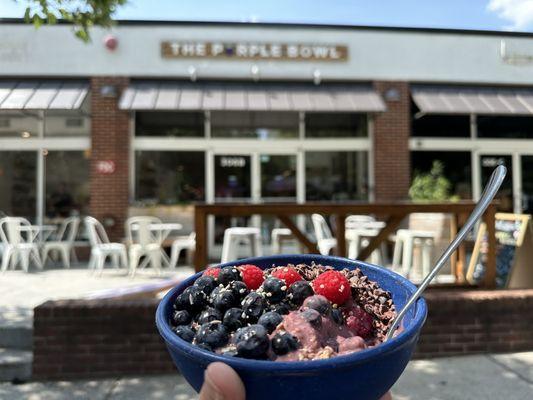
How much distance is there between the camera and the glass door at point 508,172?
924cm

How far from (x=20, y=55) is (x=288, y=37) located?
506 cm

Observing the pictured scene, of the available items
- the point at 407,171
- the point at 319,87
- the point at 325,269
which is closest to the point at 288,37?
the point at 319,87

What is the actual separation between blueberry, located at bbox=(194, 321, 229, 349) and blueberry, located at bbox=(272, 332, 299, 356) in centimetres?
12

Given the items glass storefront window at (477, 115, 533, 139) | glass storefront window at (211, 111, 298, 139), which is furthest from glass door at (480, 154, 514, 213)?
glass storefront window at (211, 111, 298, 139)

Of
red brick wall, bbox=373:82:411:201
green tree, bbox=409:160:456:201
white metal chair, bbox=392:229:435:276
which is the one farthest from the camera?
red brick wall, bbox=373:82:411:201

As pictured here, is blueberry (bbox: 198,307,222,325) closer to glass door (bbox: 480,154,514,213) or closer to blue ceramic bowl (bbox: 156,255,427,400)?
blue ceramic bowl (bbox: 156,255,427,400)

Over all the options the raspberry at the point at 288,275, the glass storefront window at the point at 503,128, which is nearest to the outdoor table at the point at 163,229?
the raspberry at the point at 288,275

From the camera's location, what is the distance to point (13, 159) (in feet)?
28.1

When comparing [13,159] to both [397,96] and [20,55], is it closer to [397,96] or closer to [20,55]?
[20,55]

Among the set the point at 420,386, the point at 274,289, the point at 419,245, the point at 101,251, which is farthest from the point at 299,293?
the point at 101,251

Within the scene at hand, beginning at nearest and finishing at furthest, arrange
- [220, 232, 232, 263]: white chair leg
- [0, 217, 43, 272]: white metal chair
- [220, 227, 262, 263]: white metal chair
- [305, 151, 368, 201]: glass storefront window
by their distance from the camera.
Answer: [220, 232, 232, 263]: white chair leg < [220, 227, 262, 263]: white metal chair < [0, 217, 43, 272]: white metal chair < [305, 151, 368, 201]: glass storefront window

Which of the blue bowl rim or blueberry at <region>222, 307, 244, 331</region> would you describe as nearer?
the blue bowl rim

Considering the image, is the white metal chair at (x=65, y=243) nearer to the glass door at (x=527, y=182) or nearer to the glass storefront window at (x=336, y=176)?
the glass storefront window at (x=336, y=176)

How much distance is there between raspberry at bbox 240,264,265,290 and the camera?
1.24 meters
